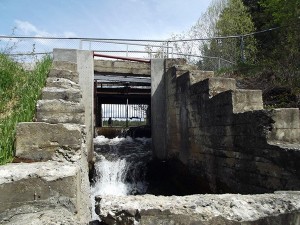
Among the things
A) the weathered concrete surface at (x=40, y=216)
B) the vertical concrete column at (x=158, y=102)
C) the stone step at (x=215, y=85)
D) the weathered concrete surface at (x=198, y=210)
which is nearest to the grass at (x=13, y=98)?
the weathered concrete surface at (x=40, y=216)

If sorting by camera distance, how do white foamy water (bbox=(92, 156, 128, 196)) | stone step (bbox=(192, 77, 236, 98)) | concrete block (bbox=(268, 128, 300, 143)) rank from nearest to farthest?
concrete block (bbox=(268, 128, 300, 143)) < stone step (bbox=(192, 77, 236, 98)) < white foamy water (bbox=(92, 156, 128, 196))

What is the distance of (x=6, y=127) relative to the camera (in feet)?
10.8

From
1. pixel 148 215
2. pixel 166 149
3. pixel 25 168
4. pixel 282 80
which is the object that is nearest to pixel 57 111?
pixel 25 168

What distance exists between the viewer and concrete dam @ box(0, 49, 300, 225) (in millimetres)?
1894

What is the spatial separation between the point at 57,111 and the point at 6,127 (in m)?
0.75

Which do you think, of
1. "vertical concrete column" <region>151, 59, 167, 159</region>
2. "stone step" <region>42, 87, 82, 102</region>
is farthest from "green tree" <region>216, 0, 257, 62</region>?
"stone step" <region>42, 87, 82, 102</region>

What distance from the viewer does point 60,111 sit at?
3961mm

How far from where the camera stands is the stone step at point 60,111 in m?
3.81

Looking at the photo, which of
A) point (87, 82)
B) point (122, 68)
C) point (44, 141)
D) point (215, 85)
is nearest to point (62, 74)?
point (215, 85)

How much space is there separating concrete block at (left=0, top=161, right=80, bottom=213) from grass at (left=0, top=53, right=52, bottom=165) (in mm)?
601

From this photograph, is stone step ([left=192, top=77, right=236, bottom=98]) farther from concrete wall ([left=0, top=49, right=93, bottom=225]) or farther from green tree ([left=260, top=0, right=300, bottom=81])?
green tree ([left=260, top=0, right=300, bottom=81])

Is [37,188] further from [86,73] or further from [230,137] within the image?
[86,73]

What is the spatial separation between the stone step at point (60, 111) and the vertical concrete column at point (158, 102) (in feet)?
21.9

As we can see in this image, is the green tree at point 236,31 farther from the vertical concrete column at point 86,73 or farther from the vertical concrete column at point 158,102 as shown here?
the vertical concrete column at point 86,73
